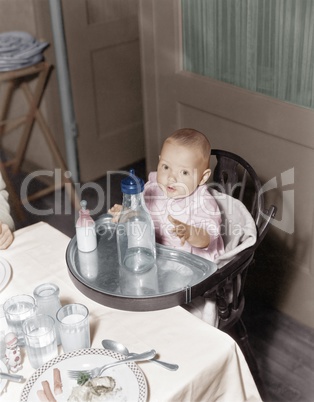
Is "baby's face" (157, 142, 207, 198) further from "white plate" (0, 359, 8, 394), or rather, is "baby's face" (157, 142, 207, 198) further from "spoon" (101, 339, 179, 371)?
"white plate" (0, 359, 8, 394)

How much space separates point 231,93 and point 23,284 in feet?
4.11

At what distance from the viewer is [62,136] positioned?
3.70 meters

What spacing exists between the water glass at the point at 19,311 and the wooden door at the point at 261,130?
127cm

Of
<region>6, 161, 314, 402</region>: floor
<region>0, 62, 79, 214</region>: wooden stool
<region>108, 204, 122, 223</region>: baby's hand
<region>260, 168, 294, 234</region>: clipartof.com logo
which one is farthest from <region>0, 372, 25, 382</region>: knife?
<region>0, 62, 79, 214</region>: wooden stool

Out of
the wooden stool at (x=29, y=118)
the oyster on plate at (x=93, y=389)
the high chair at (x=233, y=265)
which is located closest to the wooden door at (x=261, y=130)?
the high chair at (x=233, y=265)

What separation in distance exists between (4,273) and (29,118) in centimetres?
182

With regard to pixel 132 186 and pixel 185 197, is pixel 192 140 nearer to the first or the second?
pixel 185 197

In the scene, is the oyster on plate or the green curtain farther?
the green curtain

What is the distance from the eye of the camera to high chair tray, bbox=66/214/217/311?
4.86 ft

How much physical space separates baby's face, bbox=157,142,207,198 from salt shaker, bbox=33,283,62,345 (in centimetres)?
49

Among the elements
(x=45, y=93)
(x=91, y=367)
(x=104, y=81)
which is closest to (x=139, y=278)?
(x=91, y=367)

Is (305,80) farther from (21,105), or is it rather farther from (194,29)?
(21,105)

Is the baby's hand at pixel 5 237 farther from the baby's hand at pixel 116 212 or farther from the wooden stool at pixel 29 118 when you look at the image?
the wooden stool at pixel 29 118

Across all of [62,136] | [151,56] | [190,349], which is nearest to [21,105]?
[62,136]
